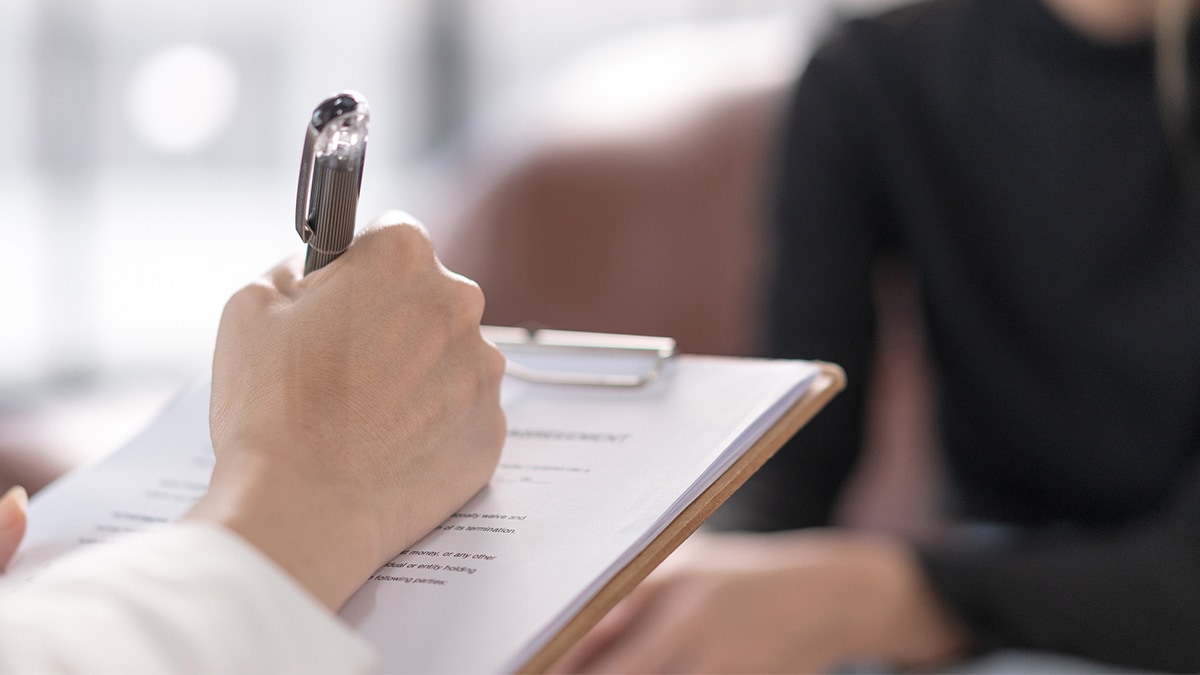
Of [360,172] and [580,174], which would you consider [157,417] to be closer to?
[360,172]

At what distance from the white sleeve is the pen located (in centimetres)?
13

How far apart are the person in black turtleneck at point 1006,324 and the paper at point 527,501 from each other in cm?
24

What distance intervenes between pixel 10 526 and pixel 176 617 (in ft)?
0.68

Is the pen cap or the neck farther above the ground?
the neck

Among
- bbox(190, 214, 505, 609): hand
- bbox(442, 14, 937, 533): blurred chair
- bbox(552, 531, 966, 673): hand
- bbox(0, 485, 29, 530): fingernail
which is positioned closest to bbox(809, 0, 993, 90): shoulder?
bbox(442, 14, 937, 533): blurred chair

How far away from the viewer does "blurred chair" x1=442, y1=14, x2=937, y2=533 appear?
3.70ft

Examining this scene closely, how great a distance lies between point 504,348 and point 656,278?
26.3 inches

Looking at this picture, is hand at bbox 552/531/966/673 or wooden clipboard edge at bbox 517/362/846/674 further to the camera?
hand at bbox 552/531/966/673

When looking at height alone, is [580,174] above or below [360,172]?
below

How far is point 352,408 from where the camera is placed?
36 cm

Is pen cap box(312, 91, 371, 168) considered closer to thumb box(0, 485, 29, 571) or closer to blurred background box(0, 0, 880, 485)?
thumb box(0, 485, 29, 571)

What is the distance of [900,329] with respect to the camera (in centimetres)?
107

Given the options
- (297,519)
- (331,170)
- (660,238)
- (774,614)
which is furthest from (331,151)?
(660,238)

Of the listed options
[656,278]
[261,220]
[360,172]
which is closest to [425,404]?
[360,172]
